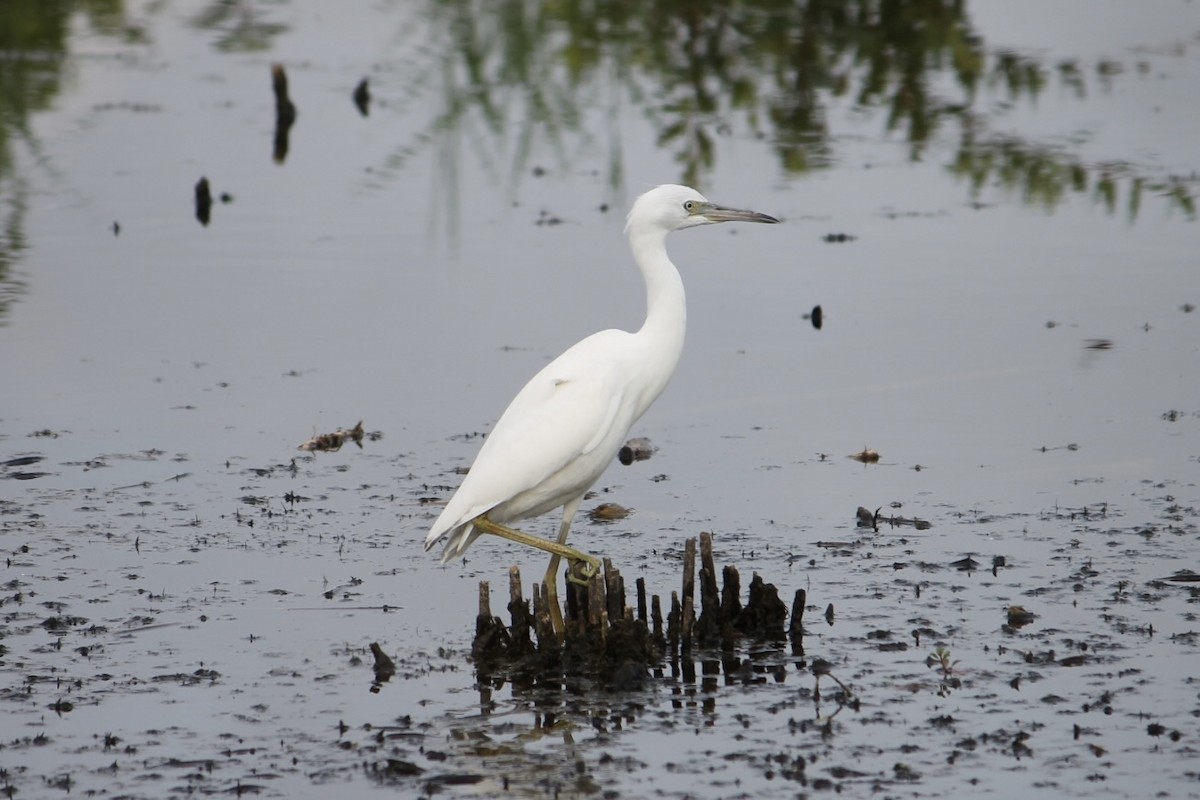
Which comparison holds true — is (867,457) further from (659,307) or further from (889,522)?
(659,307)

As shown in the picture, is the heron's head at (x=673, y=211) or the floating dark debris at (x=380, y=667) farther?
the heron's head at (x=673, y=211)

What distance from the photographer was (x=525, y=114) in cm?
1747

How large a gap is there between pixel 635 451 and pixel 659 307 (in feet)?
6.84

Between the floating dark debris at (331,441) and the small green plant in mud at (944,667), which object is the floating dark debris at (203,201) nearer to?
the floating dark debris at (331,441)

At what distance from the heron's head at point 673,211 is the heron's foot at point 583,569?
5.17ft

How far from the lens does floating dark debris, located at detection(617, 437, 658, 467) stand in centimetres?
966

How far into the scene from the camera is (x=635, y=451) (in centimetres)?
975

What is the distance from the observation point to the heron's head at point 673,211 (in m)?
7.90

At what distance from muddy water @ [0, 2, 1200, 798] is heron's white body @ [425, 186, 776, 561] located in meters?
0.56

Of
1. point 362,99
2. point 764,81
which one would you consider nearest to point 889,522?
point 362,99

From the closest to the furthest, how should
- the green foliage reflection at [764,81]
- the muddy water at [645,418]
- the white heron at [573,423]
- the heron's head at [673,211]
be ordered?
the muddy water at [645,418]
the white heron at [573,423]
the heron's head at [673,211]
the green foliage reflection at [764,81]

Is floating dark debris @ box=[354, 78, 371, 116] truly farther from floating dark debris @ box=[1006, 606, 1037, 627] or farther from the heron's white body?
floating dark debris @ box=[1006, 606, 1037, 627]

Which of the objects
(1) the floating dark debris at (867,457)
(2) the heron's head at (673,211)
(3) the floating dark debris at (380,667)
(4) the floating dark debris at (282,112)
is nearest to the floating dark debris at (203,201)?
(4) the floating dark debris at (282,112)

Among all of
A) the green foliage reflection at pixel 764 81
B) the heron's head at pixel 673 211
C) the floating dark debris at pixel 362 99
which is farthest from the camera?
the floating dark debris at pixel 362 99
